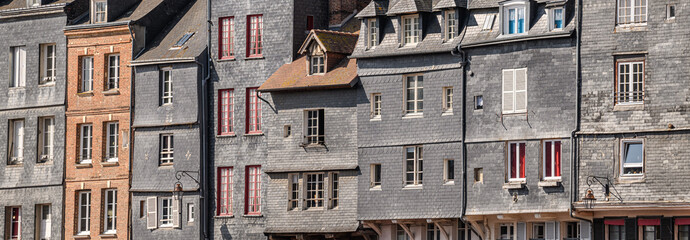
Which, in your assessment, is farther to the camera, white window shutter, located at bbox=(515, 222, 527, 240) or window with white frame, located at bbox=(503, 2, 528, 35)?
white window shutter, located at bbox=(515, 222, 527, 240)

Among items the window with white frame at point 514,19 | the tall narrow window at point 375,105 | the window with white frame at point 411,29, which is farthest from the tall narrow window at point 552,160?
the tall narrow window at point 375,105

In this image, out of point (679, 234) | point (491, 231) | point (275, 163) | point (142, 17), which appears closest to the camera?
point (679, 234)

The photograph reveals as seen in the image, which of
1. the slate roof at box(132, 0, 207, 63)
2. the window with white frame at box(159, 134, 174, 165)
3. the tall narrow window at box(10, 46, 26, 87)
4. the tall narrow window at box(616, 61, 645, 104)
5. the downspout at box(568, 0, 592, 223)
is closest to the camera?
the tall narrow window at box(616, 61, 645, 104)

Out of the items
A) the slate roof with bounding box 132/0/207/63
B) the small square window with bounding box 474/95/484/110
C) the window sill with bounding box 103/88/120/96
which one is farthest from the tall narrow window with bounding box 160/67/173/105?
the small square window with bounding box 474/95/484/110

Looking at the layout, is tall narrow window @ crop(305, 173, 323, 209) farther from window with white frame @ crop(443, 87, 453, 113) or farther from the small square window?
the small square window

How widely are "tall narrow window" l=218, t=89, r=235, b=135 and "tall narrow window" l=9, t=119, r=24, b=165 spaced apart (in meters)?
11.6

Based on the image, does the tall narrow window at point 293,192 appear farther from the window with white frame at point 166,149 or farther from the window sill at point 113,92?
the window sill at point 113,92

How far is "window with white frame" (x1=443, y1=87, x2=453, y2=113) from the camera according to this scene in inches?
2736

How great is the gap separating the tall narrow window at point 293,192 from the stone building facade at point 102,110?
9054mm

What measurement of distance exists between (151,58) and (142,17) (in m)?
2.29

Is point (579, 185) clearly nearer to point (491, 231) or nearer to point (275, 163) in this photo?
point (491, 231)

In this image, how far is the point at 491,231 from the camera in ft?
223

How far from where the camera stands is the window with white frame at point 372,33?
234 feet

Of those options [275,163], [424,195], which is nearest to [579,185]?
[424,195]
